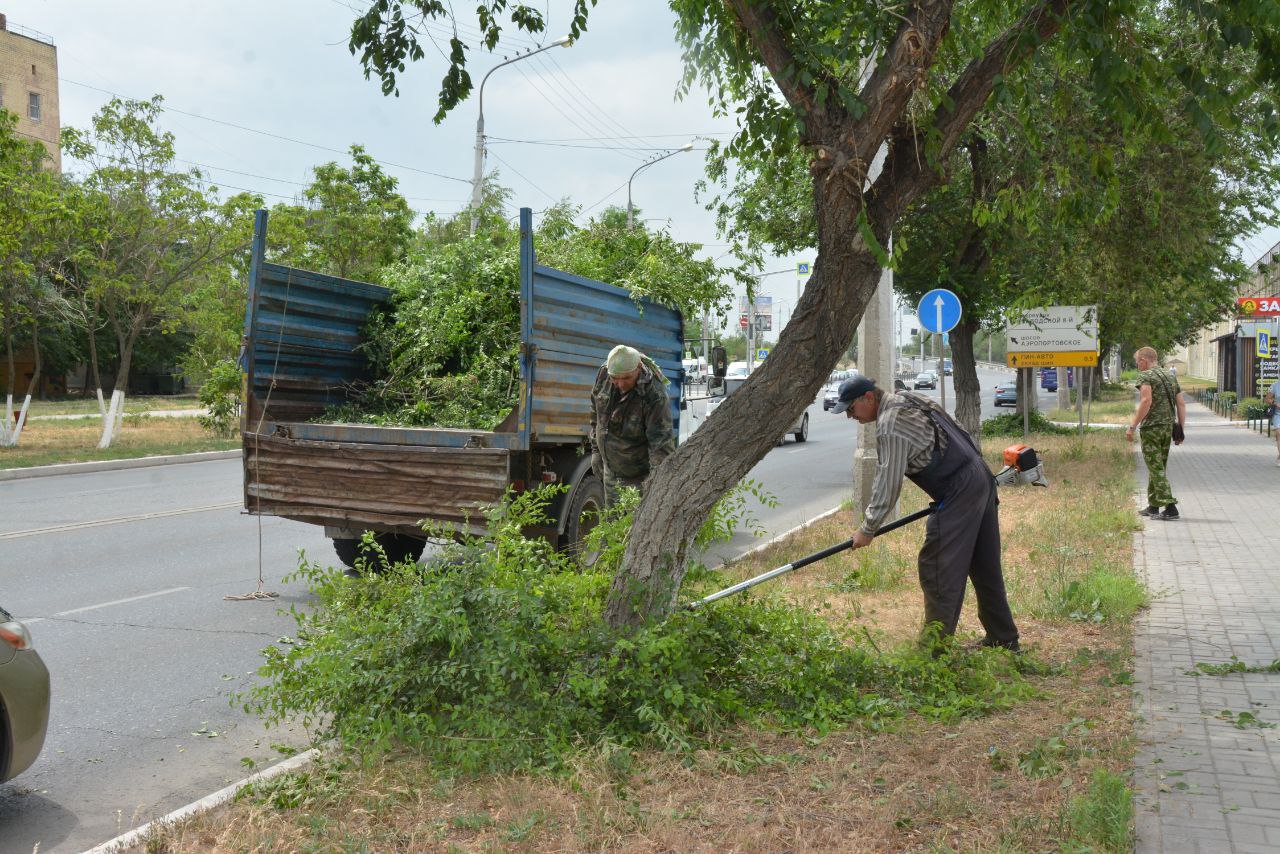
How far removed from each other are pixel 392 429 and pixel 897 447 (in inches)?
149

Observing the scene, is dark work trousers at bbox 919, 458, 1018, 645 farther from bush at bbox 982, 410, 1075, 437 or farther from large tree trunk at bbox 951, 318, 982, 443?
bush at bbox 982, 410, 1075, 437

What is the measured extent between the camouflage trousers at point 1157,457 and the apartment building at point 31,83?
5154 cm

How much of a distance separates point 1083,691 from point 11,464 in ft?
58.8

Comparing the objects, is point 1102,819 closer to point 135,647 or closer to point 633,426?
point 633,426

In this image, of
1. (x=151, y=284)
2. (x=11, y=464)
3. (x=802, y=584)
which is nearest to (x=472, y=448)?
(x=802, y=584)

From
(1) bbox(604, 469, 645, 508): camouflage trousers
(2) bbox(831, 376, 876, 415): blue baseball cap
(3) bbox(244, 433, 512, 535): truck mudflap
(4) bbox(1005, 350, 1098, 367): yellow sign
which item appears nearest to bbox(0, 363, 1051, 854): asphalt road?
(3) bbox(244, 433, 512, 535): truck mudflap

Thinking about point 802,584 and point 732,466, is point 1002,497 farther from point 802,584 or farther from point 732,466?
point 732,466

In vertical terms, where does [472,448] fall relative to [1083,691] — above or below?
above

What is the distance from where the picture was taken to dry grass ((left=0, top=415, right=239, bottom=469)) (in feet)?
66.1

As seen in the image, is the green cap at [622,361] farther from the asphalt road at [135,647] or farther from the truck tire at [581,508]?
the asphalt road at [135,647]

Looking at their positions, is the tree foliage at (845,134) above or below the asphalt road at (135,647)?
above

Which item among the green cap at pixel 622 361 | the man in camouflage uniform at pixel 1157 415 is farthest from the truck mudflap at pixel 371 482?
the man in camouflage uniform at pixel 1157 415

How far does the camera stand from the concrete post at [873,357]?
1145 cm

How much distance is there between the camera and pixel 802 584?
27.7 feet
